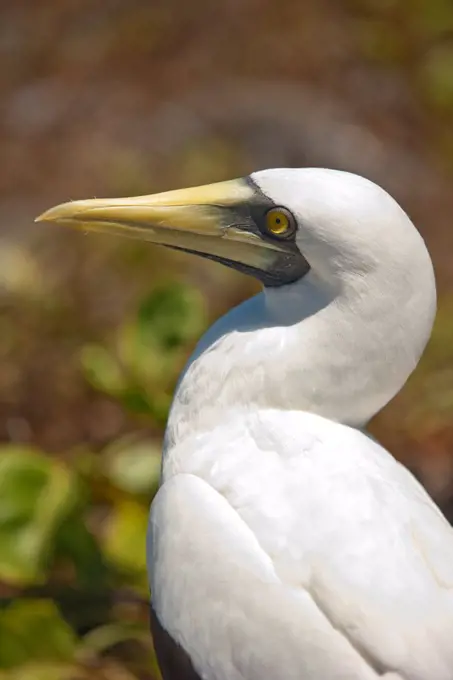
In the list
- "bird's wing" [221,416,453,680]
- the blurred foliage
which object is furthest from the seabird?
the blurred foliage

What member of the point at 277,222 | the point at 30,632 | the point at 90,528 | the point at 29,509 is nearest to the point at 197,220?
the point at 277,222

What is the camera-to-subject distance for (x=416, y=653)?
1.57 metres

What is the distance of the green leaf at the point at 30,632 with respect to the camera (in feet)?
8.23

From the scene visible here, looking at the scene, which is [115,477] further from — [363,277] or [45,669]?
[363,277]

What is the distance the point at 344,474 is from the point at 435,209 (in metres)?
3.27

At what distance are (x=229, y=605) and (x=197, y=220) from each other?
0.66m

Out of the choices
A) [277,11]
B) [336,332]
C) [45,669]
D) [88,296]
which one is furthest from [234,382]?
[277,11]

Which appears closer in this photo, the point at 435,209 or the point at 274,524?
the point at 274,524

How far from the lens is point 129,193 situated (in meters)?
4.68

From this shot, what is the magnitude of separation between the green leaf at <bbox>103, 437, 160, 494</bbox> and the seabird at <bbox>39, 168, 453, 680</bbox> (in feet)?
2.82

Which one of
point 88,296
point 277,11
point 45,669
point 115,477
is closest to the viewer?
point 45,669

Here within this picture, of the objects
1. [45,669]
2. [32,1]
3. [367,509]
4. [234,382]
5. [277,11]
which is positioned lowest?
[45,669]

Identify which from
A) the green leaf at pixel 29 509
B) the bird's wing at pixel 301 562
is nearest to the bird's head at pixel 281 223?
the bird's wing at pixel 301 562

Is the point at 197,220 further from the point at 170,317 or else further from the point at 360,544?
the point at 170,317
